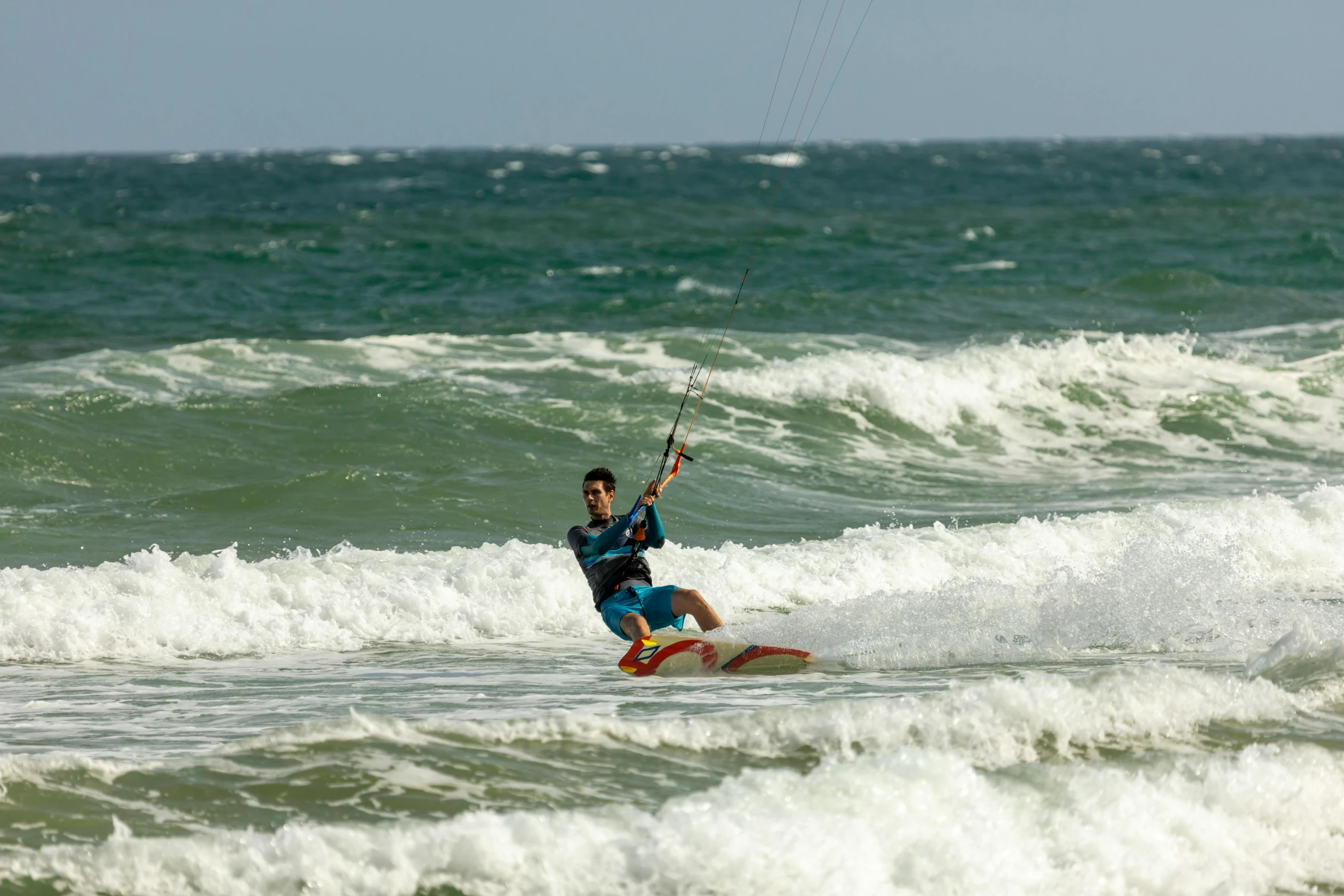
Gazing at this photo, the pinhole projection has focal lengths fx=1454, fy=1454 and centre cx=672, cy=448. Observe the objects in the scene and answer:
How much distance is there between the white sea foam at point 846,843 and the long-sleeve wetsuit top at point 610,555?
102 inches

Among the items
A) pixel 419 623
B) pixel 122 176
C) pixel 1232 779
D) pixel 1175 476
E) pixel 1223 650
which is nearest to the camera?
pixel 1232 779

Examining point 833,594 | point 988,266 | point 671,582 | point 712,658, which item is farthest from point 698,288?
point 712,658

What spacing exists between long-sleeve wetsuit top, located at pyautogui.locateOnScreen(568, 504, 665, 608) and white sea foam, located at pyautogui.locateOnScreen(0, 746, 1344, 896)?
2.58 metres

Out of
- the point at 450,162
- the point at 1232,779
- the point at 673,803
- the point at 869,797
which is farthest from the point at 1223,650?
the point at 450,162

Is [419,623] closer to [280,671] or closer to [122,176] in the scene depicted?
[280,671]

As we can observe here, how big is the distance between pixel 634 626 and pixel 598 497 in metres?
0.75

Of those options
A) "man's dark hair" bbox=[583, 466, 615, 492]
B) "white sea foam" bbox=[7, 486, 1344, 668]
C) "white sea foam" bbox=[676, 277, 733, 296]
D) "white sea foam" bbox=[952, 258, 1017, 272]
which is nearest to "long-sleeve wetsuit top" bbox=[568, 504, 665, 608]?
"man's dark hair" bbox=[583, 466, 615, 492]

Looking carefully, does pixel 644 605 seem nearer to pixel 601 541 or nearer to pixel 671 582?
pixel 601 541

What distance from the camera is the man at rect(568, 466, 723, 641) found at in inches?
301

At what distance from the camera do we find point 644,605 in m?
7.73

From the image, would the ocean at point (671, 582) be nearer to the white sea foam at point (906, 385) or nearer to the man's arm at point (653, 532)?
the white sea foam at point (906, 385)

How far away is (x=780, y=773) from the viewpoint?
5219mm

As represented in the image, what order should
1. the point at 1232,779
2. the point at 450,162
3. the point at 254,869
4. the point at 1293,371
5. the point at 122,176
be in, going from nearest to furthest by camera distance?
the point at 254,869 → the point at 1232,779 → the point at 1293,371 → the point at 122,176 → the point at 450,162

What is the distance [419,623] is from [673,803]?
429 centimetres
